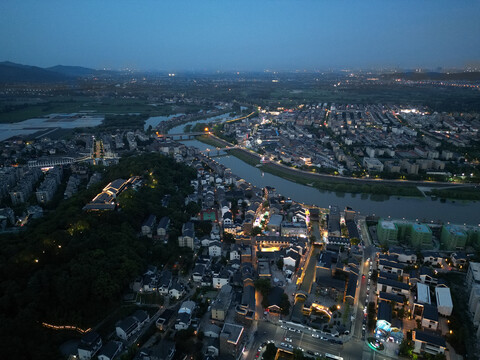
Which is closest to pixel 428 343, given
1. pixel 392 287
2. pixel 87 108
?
pixel 392 287

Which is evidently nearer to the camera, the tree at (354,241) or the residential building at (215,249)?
the residential building at (215,249)

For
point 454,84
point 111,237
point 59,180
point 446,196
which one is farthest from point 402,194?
point 454,84

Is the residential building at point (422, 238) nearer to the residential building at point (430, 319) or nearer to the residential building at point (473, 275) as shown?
the residential building at point (473, 275)

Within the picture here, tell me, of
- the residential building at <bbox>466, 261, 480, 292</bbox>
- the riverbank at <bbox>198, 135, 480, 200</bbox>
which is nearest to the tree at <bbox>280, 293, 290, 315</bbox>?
the residential building at <bbox>466, 261, 480, 292</bbox>

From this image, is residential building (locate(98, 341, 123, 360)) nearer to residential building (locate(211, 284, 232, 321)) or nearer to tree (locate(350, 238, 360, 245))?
residential building (locate(211, 284, 232, 321))

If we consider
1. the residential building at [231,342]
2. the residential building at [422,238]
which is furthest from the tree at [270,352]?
the residential building at [422,238]

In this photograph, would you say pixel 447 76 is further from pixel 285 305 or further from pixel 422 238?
pixel 285 305

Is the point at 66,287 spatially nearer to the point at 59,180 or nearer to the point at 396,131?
the point at 59,180
